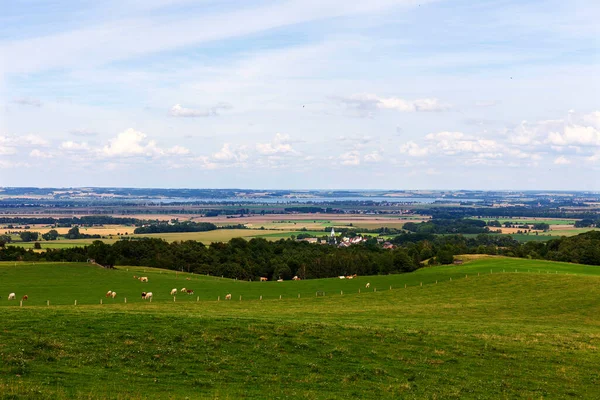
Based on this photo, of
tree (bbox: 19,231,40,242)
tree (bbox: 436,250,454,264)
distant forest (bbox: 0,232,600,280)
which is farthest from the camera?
tree (bbox: 19,231,40,242)

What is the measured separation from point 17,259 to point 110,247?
18520 millimetres

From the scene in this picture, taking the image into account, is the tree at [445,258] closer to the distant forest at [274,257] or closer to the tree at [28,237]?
the distant forest at [274,257]

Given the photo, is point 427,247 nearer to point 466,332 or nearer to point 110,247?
point 110,247

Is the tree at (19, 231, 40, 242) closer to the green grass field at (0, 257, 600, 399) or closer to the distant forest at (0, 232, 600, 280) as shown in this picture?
the distant forest at (0, 232, 600, 280)

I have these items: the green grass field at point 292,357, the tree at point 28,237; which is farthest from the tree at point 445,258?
the tree at point 28,237

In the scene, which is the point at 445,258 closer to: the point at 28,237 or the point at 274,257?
the point at 274,257

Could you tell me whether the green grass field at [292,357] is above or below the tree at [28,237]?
→ above

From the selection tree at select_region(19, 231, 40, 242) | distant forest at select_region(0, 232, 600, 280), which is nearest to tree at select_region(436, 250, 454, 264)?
distant forest at select_region(0, 232, 600, 280)

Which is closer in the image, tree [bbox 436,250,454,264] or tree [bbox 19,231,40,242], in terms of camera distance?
tree [bbox 436,250,454,264]

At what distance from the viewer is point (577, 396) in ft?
77.0

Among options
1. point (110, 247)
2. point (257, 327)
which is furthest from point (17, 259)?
point (257, 327)

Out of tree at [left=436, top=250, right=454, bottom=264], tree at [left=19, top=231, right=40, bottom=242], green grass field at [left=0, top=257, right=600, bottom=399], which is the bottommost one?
tree at [left=19, top=231, right=40, bottom=242]

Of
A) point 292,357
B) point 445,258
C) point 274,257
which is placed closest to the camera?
point 292,357

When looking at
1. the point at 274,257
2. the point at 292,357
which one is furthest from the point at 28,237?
the point at 292,357
